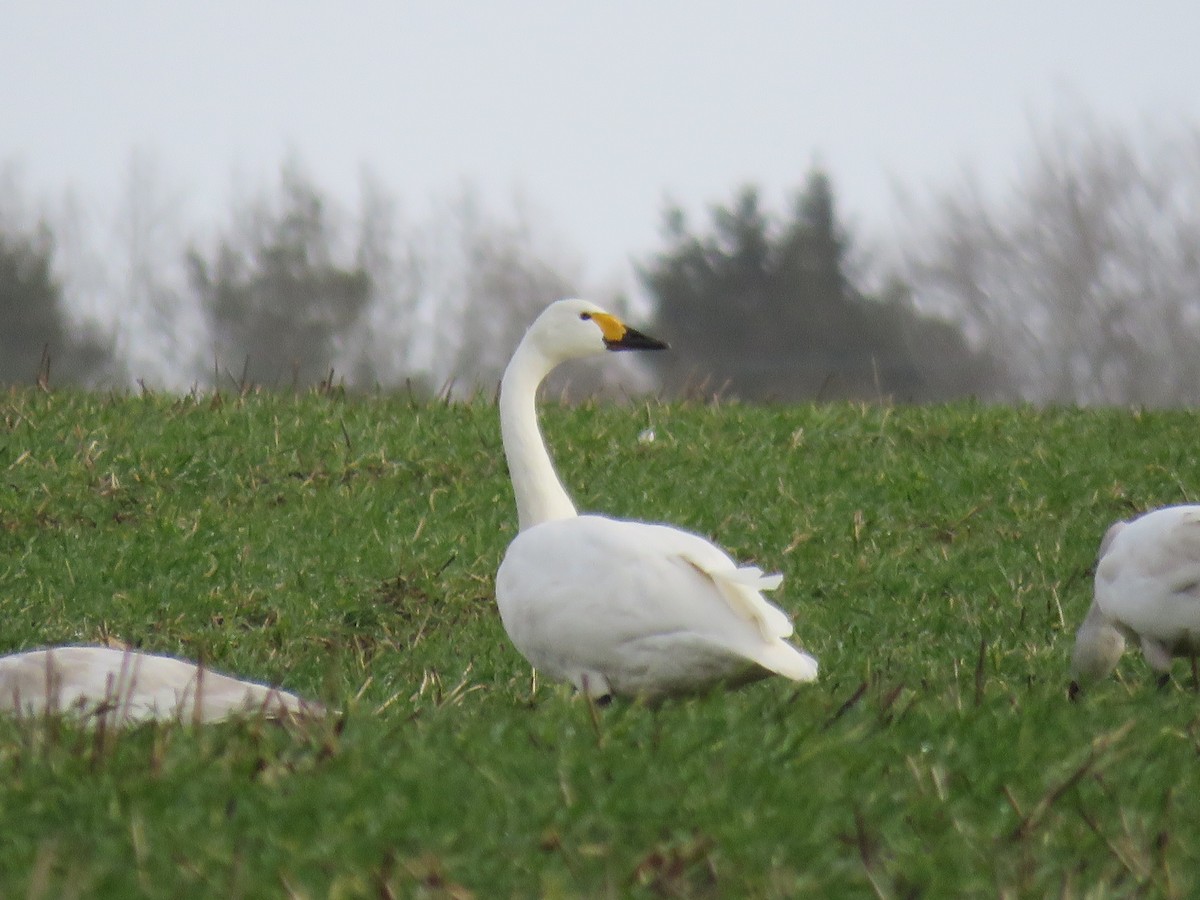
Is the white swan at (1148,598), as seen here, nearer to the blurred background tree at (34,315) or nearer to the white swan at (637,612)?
the white swan at (637,612)

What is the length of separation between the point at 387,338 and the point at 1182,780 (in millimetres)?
37420

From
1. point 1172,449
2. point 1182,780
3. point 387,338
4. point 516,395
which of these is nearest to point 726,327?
point 387,338

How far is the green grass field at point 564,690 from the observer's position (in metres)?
3.34

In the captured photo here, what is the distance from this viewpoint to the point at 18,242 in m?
35.6

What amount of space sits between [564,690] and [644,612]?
43cm

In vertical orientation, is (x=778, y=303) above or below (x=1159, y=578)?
below

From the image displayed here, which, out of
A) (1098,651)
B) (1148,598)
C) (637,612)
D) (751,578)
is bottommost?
(1098,651)

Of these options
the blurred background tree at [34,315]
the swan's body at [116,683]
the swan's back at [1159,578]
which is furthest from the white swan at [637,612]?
the blurred background tree at [34,315]

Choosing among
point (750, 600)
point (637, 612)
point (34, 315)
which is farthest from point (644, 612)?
point (34, 315)

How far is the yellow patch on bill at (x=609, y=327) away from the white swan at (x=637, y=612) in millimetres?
1393

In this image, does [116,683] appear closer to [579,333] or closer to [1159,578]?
[579,333]

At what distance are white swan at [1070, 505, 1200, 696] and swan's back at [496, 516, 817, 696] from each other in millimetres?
1334

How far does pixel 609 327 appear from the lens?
700cm

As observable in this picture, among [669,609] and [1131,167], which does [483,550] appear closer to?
[669,609]
